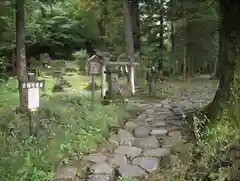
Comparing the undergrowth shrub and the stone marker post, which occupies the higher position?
the stone marker post

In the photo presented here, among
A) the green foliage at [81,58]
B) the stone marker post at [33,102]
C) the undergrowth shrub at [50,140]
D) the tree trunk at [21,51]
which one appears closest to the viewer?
the undergrowth shrub at [50,140]

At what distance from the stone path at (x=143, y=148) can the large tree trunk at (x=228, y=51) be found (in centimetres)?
85

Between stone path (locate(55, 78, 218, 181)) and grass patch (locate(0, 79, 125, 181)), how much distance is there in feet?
0.94

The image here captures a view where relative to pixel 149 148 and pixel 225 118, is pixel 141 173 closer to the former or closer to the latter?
pixel 149 148

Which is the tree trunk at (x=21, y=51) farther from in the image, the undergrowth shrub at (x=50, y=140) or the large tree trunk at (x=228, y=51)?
the large tree trunk at (x=228, y=51)

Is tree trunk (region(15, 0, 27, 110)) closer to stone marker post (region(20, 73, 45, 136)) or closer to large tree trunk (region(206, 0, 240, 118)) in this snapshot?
stone marker post (region(20, 73, 45, 136))

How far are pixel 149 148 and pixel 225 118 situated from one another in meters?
1.27

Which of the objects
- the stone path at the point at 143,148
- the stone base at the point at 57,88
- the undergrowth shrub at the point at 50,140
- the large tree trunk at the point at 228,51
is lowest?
the stone path at the point at 143,148

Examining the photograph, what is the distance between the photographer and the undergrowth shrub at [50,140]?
3.65 metres

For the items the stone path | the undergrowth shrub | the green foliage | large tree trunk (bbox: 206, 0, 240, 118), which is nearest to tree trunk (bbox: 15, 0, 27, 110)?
the undergrowth shrub

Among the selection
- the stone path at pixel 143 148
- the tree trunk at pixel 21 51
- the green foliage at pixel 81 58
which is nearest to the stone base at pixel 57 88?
the tree trunk at pixel 21 51

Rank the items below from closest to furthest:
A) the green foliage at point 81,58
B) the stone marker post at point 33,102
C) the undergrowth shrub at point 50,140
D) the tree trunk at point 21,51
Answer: the undergrowth shrub at point 50,140, the stone marker post at point 33,102, the tree trunk at point 21,51, the green foliage at point 81,58

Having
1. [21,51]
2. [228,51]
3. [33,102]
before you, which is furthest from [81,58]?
[33,102]

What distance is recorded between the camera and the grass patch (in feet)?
12.0
